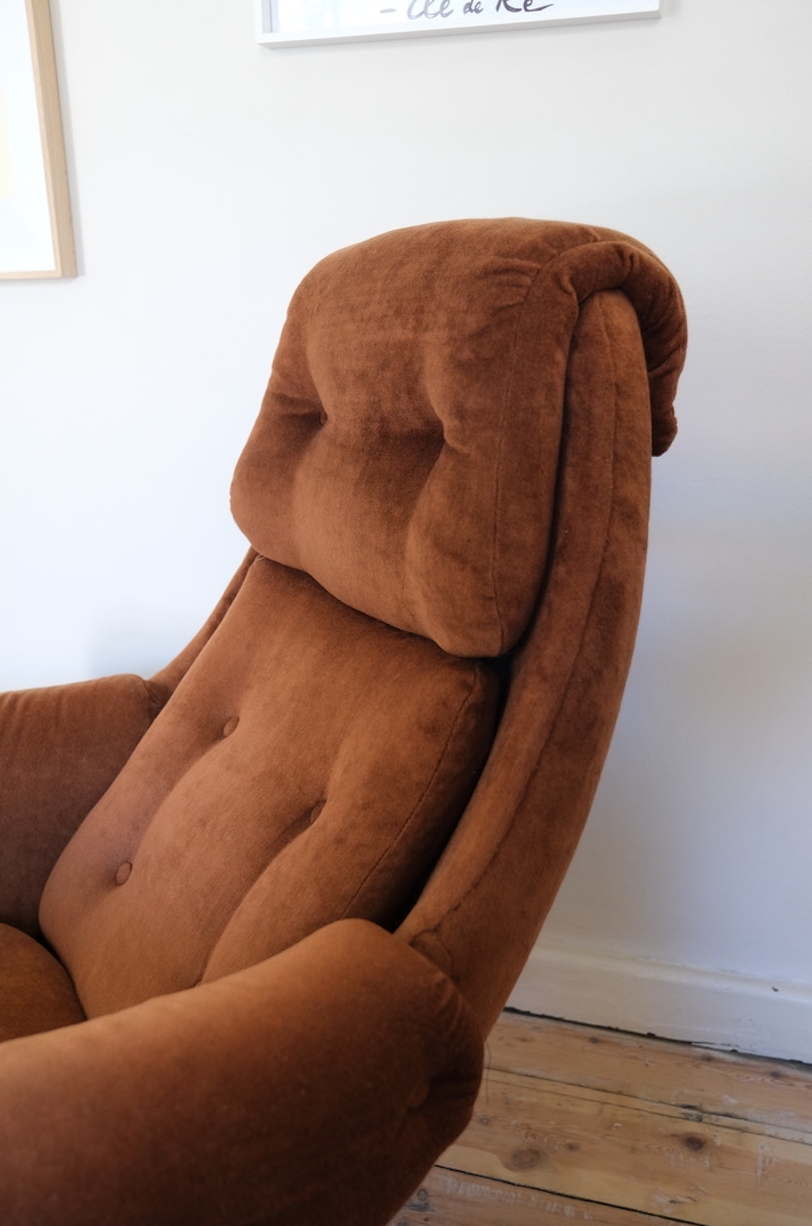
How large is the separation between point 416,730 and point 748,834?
0.77 m

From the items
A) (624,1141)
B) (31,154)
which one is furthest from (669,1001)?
(31,154)

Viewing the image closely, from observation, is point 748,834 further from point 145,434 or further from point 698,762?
point 145,434

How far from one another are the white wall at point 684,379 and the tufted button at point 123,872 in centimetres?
59

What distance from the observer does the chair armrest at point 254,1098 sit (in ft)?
1.72

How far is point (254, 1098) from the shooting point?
559 millimetres

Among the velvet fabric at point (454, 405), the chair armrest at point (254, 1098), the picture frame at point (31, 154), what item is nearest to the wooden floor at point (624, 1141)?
the chair armrest at point (254, 1098)

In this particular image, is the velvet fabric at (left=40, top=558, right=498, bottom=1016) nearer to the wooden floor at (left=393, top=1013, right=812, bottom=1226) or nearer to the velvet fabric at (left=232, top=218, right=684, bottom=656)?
the velvet fabric at (left=232, top=218, right=684, bottom=656)

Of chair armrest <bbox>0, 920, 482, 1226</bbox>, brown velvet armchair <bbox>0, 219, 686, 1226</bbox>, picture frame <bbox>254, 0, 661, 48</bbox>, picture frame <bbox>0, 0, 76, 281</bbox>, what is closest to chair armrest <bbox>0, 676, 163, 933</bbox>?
brown velvet armchair <bbox>0, 219, 686, 1226</bbox>

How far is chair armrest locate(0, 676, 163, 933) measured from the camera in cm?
113

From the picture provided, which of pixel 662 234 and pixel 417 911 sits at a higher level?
pixel 662 234

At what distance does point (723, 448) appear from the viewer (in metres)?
1.28

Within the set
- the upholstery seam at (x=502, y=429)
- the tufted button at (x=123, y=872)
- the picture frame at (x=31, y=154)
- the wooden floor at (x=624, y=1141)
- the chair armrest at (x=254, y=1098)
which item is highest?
the picture frame at (x=31, y=154)

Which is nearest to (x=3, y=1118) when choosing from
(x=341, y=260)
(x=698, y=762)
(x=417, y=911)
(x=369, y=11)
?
(x=417, y=911)

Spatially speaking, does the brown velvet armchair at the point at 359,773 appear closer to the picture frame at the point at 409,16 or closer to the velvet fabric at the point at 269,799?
the velvet fabric at the point at 269,799
